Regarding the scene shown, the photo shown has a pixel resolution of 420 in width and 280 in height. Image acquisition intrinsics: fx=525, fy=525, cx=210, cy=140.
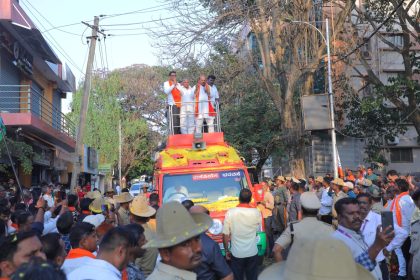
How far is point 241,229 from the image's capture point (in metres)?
7.62

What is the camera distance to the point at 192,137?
11.6 meters

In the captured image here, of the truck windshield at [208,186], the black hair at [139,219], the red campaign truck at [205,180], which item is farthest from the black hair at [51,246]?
the truck windshield at [208,186]

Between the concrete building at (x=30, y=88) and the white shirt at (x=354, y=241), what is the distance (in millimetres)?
13287

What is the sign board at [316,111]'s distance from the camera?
18594 millimetres

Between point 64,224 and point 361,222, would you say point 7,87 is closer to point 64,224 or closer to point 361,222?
point 64,224

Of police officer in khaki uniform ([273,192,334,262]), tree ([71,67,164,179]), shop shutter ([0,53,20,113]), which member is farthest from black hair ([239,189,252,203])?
tree ([71,67,164,179])

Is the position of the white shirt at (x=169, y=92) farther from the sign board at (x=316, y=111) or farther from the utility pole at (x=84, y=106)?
the sign board at (x=316, y=111)

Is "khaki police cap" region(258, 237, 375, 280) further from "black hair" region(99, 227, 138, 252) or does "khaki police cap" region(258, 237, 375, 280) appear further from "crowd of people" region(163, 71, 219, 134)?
"crowd of people" region(163, 71, 219, 134)

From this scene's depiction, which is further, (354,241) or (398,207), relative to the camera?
(398,207)

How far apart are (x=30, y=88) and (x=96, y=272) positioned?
15.4 meters

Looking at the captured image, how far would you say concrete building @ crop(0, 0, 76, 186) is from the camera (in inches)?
640

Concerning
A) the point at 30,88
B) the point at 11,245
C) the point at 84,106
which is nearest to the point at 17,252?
the point at 11,245

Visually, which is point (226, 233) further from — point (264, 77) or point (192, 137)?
point (264, 77)

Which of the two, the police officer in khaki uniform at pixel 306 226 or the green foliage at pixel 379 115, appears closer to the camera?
the police officer in khaki uniform at pixel 306 226
